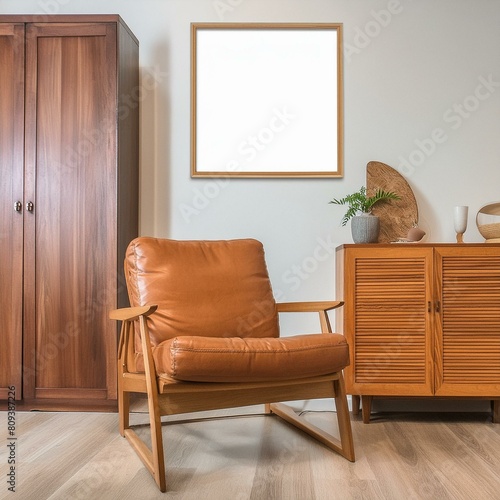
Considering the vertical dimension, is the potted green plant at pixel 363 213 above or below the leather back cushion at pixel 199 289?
above

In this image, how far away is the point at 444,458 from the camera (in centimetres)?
240

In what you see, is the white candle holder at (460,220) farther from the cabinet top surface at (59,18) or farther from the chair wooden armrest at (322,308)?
the cabinet top surface at (59,18)

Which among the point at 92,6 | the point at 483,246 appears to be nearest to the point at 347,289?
the point at 483,246

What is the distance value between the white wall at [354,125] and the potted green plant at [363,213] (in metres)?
0.11

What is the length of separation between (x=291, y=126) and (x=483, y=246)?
1.24m

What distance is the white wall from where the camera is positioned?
353 centimetres

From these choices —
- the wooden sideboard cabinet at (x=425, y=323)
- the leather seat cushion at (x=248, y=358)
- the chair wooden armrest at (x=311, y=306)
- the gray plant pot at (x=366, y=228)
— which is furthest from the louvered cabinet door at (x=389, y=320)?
the leather seat cushion at (x=248, y=358)

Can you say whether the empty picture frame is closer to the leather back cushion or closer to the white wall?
the white wall

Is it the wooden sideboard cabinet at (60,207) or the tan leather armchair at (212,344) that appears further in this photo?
the wooden sideboard cabinet at (60,207)

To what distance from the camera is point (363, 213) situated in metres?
3.33

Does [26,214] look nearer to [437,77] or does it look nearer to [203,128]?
[203,128]

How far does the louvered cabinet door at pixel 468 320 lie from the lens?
2.99 m

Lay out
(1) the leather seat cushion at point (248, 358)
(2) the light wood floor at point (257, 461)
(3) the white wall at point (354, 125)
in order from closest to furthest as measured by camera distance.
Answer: (2) the light wood floor at point (257, 461) < (1) the leather seat cushion at point (248, 358) < (3) the white wall at point (354, 125)

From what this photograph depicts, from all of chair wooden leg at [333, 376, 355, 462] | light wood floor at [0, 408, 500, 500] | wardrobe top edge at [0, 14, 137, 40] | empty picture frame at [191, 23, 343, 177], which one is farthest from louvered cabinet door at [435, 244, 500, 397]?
wardrobe top edge at [0, 14, 137, 40]
